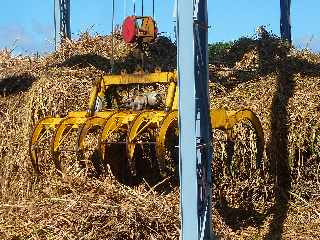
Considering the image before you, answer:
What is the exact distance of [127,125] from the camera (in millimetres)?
8422

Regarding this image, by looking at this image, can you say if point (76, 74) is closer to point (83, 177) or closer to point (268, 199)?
point (83, 177)

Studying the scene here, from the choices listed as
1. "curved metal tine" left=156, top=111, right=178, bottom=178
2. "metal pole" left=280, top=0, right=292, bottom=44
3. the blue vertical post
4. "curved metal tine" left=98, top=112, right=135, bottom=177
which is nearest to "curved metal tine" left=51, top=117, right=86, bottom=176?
"curved metal tine" left=98, top=112, right=135, bottom=177

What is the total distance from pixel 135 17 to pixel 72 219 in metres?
2.92

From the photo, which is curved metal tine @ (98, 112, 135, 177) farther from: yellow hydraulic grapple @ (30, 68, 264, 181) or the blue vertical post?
the blue vertical post

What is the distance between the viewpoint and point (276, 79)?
10648 millimetres

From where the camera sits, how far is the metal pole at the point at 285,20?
48.0 feet

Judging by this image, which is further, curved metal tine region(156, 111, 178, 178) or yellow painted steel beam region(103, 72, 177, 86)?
yellow painted steel beam region(103, 72, 177, 86)

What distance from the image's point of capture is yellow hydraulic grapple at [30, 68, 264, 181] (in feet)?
26.3

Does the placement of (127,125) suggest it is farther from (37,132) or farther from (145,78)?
(37,132)

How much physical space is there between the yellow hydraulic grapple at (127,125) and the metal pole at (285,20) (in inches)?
210

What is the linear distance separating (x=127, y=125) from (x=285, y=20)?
23.8 ft

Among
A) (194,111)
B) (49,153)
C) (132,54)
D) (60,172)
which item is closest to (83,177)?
(60,172)

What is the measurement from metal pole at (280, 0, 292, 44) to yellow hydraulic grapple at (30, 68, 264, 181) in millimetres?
5342

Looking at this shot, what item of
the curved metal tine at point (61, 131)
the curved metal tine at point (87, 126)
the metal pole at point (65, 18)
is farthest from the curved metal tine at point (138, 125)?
the metal pole at point (65, 18)
